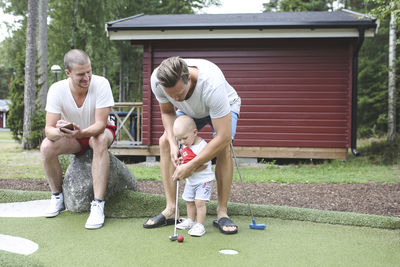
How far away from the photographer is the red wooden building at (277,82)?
289 inches

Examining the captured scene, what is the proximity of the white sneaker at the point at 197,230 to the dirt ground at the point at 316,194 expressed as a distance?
59.3 inches

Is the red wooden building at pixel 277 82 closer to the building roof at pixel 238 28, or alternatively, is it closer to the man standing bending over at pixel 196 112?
the building roof at pixel 238 28

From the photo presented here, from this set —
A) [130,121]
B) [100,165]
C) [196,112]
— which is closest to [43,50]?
[130,121]

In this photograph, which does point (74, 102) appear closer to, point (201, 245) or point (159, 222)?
point (159, 222)

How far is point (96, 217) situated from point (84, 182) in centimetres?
49

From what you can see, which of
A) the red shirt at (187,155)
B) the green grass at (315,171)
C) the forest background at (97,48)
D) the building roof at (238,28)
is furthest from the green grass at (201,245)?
the forest background at (97,48)

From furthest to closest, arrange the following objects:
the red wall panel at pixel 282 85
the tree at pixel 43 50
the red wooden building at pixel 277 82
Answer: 1. the tree at pixel 43 50
2. the red wall panel at pixel 282 85
3. the red wooden building at pixel 277 82

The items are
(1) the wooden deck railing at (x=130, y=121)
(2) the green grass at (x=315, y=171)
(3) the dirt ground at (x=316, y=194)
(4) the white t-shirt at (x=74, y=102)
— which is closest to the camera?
(4) the white t-shirt at (x=74, y=102)

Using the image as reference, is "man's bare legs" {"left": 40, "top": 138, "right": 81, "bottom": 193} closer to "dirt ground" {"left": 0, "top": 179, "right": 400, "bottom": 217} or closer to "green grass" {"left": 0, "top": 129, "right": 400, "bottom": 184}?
"dirt ground" {"left": 0, "top": 179, "right": 400, "bottom": 217}

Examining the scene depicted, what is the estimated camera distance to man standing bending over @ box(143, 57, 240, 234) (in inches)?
84.8

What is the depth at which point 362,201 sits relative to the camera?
3.90 metres

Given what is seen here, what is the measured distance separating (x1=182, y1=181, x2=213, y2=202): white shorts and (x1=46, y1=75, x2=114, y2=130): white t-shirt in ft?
3.11

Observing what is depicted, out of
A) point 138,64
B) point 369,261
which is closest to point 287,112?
point 369,261

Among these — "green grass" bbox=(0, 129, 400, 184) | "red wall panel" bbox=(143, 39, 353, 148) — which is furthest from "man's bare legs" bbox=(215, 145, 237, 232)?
"red wall panel" bbox=(143, 39, 353, 148)
